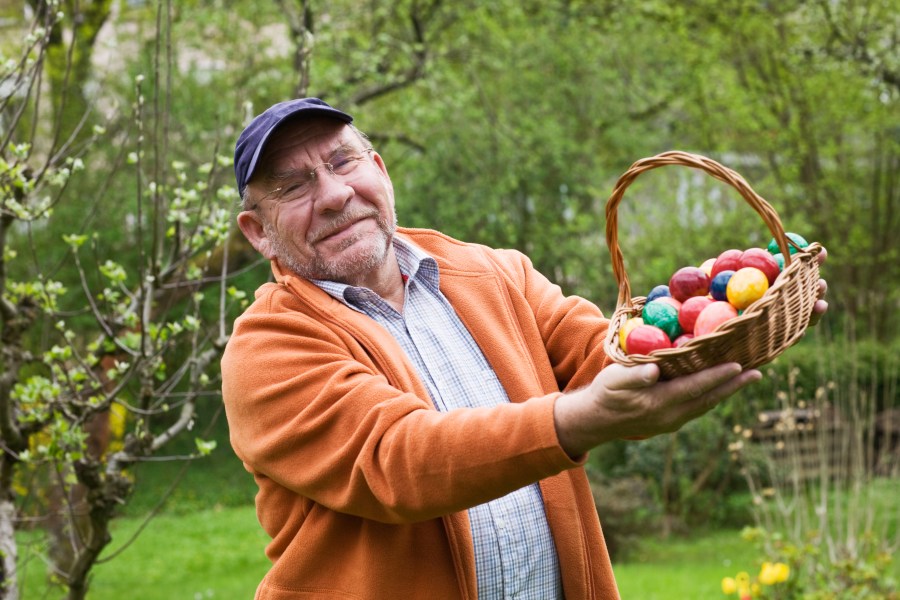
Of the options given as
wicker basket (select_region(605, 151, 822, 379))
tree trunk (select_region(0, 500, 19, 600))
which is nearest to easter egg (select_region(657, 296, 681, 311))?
wicker basket (select_region(605, 151, 822, 379))

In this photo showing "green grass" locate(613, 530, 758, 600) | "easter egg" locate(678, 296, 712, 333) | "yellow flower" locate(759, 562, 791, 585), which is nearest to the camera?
"easter egg" locate(678, 296, 712, 333)

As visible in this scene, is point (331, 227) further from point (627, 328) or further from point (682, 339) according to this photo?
point (682, 339)

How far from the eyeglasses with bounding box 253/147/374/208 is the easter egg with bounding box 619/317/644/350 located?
0.85m

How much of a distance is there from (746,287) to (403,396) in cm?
72

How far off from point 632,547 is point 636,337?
8.20 metres

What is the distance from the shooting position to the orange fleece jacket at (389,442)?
196 cm

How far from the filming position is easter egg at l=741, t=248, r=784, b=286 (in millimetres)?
2160

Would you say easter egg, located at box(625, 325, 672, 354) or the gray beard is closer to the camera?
easter egg, located at box(625, 325, 672, 354)

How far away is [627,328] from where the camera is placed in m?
2.06

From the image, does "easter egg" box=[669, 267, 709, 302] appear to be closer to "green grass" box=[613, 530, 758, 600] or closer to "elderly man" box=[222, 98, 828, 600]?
"elderly man" box=[222, 98, 828, 600]

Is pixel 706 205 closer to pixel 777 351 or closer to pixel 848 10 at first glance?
pixel 848 10

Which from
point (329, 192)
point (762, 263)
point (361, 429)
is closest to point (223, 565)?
point (329, 192)

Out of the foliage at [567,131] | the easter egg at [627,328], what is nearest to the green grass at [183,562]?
the foliage at [567,131]

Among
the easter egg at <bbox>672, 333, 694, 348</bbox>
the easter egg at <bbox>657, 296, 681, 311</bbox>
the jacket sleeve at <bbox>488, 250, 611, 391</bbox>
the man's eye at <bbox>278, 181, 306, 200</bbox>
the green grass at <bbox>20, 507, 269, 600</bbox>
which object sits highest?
the man's eye at <bbox>278, 181, 306, 200</bbox>
